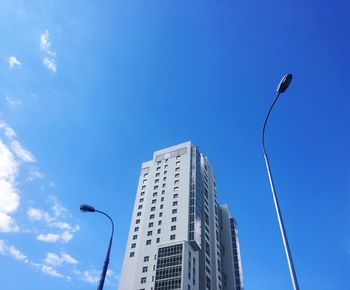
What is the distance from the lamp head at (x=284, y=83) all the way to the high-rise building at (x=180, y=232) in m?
52.1

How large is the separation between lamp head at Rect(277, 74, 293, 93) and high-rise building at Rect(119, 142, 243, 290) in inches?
2052

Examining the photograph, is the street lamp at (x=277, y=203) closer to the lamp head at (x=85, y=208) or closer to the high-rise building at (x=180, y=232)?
the lamp head at (x=85, y=208)

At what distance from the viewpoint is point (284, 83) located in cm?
1387

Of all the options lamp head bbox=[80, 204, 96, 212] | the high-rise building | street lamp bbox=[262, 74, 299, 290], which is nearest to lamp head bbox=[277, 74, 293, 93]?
street lamp bbox=[262, 74, 299, 290]

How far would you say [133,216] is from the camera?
8088cm

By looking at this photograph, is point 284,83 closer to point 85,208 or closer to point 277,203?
point 277,203

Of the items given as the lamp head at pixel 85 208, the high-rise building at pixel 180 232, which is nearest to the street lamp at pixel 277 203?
the lamp head at pixel 85 208

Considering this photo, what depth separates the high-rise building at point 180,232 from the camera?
207 feet

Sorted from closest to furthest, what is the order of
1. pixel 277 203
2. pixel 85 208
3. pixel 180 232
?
1. pixel 277 203
2. pixel 85 208
3. pixel 180 232

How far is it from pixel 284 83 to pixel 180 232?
198ft

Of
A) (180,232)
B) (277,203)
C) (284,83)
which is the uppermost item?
(180,232)

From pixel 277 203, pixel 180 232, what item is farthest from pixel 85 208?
pixel 180 232

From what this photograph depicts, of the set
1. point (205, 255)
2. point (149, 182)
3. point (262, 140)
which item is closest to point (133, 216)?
point (149, 182)

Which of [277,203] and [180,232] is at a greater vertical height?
[180,232]
